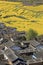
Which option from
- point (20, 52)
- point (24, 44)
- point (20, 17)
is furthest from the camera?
point (20, 17)

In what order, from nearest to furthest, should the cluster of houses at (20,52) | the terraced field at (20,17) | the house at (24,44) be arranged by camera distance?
the cluster of houses at (20,52)
the house at (24,44)
the terraced field at (20,17)

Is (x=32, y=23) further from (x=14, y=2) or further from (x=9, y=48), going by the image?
(x=14, y=2)

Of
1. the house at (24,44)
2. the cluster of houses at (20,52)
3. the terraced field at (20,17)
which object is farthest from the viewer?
the terraced field at (20,17)

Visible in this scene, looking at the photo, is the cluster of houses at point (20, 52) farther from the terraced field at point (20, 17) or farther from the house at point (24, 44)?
the terraced field at point (20, 17)

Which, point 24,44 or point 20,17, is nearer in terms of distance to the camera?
point 24,44

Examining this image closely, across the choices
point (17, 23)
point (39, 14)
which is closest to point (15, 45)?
point (17, 23)

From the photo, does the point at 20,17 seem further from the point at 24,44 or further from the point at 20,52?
the point at 20,52

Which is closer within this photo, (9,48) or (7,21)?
(9,48)

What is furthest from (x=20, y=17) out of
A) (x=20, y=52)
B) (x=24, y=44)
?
(x=20, y=52)

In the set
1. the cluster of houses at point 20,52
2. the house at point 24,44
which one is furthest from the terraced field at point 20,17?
the cluster of houses at point 20,52
